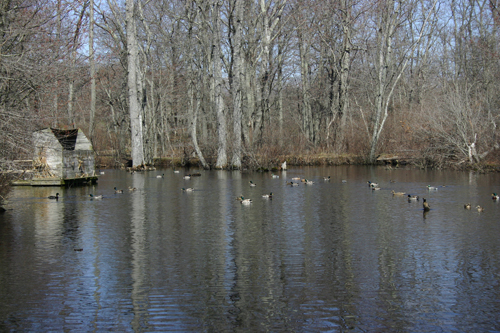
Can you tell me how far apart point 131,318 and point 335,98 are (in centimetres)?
3616

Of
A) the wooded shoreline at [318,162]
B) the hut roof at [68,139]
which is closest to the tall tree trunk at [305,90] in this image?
the wooded shoreline at [318,162]

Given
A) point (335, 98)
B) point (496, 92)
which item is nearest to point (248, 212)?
point (496, 92)

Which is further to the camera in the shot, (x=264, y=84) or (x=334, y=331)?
(x=264, y=84)

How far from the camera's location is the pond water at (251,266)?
7.11 m

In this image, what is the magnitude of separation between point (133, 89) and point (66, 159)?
1282 cm

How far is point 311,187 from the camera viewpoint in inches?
884

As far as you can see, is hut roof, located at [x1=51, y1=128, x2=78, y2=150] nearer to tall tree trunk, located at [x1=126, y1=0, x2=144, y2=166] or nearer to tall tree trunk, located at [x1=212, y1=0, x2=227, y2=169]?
tall tree trunk, located at [x1=126, y1=0, x2=144, y2=166]

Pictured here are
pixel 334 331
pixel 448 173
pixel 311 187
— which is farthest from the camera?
pixel 448 173

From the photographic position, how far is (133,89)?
3550 centimetres

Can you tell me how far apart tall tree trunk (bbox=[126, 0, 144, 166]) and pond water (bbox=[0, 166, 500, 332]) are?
60.5 feet

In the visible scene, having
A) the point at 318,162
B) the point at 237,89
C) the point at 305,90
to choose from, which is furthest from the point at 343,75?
the point at 237,89

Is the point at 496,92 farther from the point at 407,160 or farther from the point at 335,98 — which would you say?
the point at 335,98

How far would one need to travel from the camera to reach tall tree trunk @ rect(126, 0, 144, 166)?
35.0 meters

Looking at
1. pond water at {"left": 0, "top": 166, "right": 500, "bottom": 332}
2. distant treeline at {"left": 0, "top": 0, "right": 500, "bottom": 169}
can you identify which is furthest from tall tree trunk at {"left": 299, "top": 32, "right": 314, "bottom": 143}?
pond water at {"left": 0, "top": 166, "right": 500, "bottom": 332}
